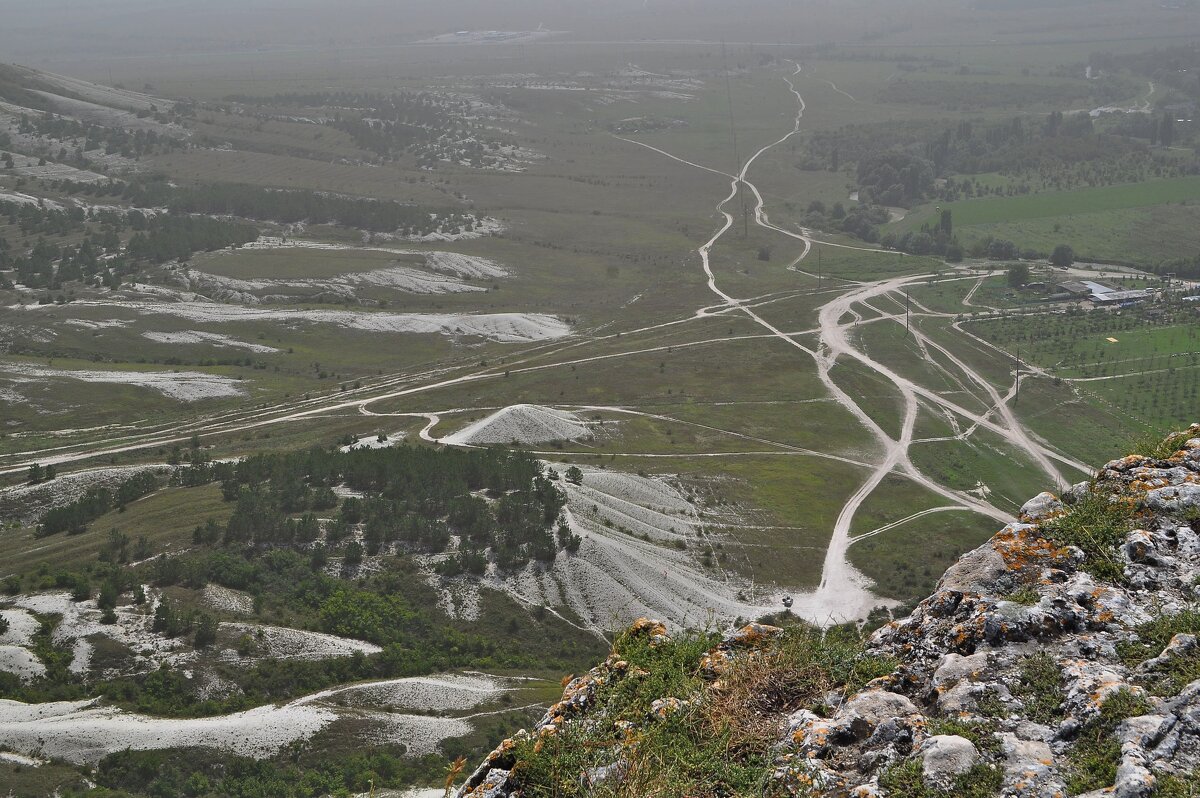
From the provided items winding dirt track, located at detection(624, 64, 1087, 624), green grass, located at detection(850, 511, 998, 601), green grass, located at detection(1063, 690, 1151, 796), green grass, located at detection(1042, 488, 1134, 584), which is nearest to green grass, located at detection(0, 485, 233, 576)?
winding dirt track, located at detection(624, 64, 1087, 624)

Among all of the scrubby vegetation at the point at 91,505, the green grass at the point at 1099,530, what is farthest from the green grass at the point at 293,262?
the green grass at the point at 1099,530

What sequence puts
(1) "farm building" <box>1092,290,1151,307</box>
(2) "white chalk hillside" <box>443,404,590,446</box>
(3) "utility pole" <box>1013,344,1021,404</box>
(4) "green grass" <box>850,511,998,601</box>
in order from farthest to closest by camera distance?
(1) "farm building" <box>1092,290,1151,307</box> < (3) "utility pole" <box>1013,344,1021,404</box> < (2) "white chalk hillside" <box>443,404,590,446</box> < (4) "green grass" <box>850,511,998,601</box>

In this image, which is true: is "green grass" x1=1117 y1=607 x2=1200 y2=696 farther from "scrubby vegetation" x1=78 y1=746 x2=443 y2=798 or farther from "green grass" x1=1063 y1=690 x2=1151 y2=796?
"scrubby vegetation" x1=78 y1=746 x2=443 y2=798

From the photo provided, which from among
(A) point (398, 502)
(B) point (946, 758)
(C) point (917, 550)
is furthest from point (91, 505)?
(B) point (946, 758)

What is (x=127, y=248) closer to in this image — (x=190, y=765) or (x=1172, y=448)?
(x=190, y=765)

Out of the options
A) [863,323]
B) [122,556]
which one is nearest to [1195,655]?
[122,556]

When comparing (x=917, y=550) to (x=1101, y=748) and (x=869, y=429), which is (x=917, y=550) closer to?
(x=869, y=429)

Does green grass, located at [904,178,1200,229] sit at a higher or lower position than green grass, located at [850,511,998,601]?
higher

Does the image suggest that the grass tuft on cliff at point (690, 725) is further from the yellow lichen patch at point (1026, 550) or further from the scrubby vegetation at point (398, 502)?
the scrubby vegetation at point (398, 502)
